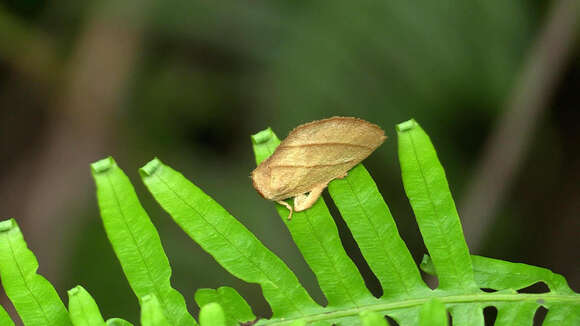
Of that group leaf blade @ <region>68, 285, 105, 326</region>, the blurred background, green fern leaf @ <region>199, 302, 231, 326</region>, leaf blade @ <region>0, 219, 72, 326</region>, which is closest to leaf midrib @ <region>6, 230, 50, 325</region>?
leaf blade @ <region>0, 219, 72, 326</region>

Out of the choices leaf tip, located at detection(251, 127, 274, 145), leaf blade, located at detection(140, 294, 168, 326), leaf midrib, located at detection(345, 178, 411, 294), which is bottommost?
leaf blade, located at detection(140, 294, 168, 326)

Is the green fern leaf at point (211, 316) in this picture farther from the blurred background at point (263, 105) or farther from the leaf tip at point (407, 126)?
the blurred background at point (263, 105)

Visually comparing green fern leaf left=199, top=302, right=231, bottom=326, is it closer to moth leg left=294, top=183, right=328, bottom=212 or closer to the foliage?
the foliage

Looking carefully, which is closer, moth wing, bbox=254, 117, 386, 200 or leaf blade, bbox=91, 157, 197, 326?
leaf blade, bbox=91, 157, 197, 326

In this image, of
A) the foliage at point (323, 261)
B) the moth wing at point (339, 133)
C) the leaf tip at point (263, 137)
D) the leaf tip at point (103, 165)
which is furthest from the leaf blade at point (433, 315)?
the leaf tip at point (103, 165)

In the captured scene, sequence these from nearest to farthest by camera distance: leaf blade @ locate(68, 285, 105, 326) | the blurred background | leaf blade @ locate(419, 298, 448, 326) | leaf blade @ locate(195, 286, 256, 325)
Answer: leaf blade @ locate(419, 298, 448, 326) → leaf blade @ locate(68, 285, 105, 326) → leaf blade @ locate(195, 286, 256, 325) → the blurred background

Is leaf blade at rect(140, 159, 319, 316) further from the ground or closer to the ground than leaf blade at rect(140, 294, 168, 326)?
further from the ground

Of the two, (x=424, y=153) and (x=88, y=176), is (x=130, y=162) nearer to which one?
(x=88, y=176)
